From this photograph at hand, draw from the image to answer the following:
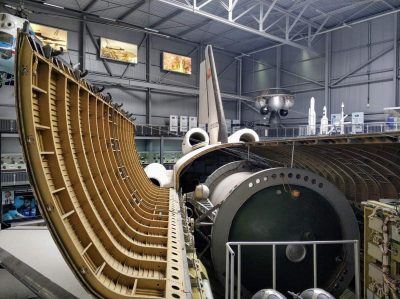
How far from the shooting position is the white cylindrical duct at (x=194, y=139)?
944 cm

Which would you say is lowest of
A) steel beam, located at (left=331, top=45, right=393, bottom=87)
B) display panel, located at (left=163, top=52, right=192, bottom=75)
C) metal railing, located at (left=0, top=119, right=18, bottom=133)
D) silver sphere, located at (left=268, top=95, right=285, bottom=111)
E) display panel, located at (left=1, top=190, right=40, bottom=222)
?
display panel, located at (left=1, top=190, right=40, bottom=222)

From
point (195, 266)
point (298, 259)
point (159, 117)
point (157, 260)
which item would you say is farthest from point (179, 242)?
point (159, 117)

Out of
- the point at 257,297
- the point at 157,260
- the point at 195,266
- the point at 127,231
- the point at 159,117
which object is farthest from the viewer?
the point at 159,117

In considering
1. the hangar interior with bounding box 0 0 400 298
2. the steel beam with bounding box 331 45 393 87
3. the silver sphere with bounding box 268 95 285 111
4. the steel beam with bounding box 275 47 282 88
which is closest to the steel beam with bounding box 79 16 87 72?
the hangar interior with bounding box 0 0 400 298

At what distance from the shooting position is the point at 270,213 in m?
4.58

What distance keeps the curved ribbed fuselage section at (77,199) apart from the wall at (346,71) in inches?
618

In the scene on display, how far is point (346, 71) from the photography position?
56.1ft

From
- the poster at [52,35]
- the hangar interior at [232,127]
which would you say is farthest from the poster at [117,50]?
the poster at [52,35]

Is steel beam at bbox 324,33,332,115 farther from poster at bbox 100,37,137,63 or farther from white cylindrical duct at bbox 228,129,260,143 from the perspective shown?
poster at bbox 100,37,137,63

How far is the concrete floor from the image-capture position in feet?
7.44

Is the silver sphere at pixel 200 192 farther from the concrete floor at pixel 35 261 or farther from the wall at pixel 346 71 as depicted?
the wall at pixel 346 71

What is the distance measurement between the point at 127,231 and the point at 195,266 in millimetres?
Answer: 841

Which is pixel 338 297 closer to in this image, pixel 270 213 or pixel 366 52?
pixel 270 213

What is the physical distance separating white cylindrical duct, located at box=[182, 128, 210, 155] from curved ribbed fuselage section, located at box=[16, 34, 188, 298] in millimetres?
5861
